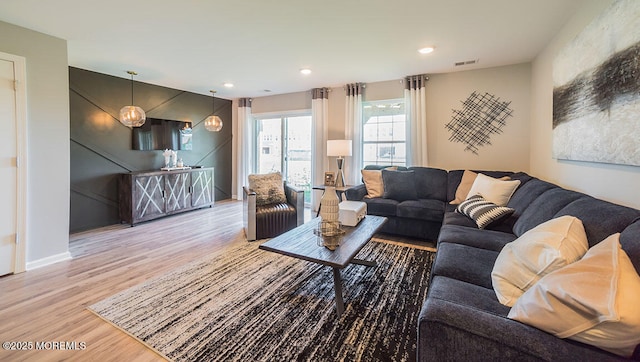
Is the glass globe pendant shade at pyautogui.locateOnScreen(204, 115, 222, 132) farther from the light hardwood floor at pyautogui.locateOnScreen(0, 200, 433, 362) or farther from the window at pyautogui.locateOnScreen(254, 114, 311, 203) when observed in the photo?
the light hardwood floor at pyautogui.locateOnScreen(0, 200, 433, 362)

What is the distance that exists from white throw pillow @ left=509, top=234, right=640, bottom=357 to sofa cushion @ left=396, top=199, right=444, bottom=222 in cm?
250

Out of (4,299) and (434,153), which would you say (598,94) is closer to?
(434,153)

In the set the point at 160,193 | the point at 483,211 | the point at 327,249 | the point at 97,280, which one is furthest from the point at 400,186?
the point at 160,193

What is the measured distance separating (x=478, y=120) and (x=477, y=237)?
2582mm

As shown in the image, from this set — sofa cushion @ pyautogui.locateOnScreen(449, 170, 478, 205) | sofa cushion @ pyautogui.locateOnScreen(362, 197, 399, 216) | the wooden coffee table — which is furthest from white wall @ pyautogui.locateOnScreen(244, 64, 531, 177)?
the wooden coffee table

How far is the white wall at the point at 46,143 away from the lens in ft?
9.07

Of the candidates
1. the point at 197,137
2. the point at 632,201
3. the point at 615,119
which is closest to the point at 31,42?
the point at 197,137

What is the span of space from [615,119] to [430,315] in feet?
5.97

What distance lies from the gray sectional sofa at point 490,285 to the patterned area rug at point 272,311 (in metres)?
0.52

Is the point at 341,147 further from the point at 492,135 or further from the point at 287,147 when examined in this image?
the point at 492,135

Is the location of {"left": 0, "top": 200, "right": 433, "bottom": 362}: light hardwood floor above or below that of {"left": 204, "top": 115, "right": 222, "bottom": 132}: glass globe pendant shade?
below

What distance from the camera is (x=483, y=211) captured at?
2721 millimetres

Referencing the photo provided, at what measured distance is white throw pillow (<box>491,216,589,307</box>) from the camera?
4.01 ft

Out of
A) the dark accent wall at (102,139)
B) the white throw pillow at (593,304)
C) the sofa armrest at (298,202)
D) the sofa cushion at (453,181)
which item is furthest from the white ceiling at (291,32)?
the white throw pillow at (593,304)
